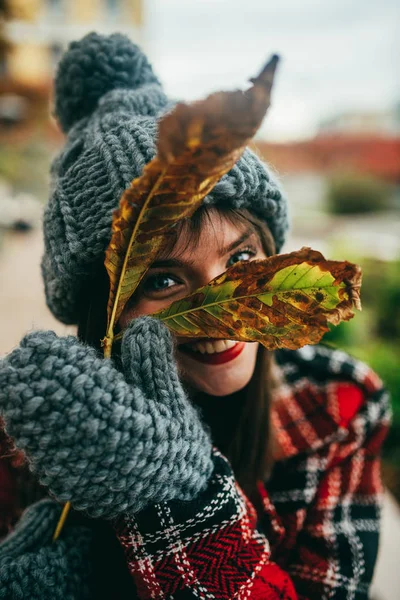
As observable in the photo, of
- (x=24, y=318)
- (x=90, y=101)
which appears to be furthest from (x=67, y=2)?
(x=90, y=101)

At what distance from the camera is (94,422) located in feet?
2.36

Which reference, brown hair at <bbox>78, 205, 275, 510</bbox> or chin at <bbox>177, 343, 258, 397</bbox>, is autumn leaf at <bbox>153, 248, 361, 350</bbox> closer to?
chin at <bbox>177, 343, 258, 397</bbox>

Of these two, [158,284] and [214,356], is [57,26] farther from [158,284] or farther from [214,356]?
[214,356]

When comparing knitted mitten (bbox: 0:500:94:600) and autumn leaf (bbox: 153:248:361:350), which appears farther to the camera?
knitted mitten (bbox: 0:500:94:600)

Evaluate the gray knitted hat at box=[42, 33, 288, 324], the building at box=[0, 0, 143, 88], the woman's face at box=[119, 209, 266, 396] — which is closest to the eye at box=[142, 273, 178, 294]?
the woman's face at box=[119, 209, 266, 396]

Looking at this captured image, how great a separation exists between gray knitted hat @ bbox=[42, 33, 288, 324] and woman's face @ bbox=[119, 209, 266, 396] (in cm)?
8

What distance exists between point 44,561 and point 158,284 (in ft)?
2.19

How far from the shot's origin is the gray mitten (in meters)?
0.72

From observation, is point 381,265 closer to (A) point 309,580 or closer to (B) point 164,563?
(A) point 309,580

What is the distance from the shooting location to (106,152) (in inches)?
39.1

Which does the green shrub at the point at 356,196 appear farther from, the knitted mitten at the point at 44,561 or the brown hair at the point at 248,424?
the knitted mitten at the point at 44,561

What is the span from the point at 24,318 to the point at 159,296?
422 centimetres

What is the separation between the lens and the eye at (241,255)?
3.59 ft

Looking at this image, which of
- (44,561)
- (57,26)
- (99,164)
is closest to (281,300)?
(99,164)
